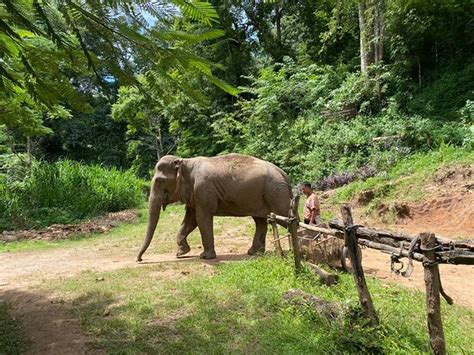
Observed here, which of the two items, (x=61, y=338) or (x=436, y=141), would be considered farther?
(x=436, y=141)

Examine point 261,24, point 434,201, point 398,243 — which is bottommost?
point 434,201

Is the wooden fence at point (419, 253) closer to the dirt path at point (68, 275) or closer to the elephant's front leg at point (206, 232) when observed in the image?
the dirt path at point (68, 275)

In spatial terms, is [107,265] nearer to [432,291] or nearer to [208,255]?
[208,255]

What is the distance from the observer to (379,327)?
4.52 metres

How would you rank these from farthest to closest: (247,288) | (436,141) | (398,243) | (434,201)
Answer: (436,141) < (434,201) < (247,288) < (398,243)

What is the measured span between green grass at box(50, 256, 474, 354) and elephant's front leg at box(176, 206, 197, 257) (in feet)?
A: 4.69

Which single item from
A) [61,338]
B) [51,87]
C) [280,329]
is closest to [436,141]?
[280,329]

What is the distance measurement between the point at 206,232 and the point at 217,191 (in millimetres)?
768

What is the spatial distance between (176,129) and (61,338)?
22.7 m

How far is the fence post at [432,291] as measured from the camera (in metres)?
3.82

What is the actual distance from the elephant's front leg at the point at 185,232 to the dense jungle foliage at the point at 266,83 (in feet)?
6.17

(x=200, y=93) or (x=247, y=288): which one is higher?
(x=200, y=93)

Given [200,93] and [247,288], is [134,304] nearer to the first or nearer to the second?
[247,288]

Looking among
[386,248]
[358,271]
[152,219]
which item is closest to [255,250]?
[152,219]
